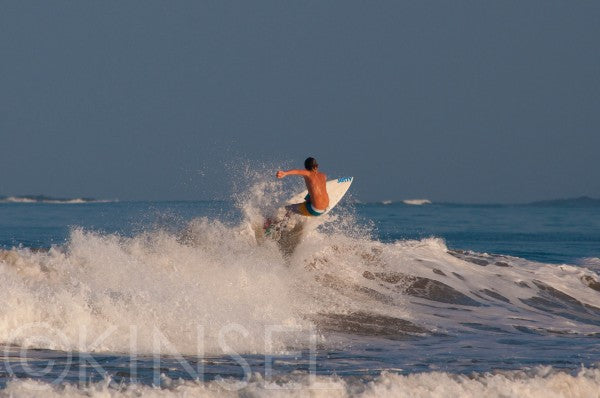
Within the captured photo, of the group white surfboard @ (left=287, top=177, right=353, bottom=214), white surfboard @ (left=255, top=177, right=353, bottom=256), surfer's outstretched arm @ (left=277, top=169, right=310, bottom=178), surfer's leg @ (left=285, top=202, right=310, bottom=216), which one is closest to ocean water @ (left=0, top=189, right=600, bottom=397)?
white surfboard @ (left=255, top=177, right=353, bottom=256)

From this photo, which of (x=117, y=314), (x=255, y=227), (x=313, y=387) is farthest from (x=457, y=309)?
(x=313, y=387)

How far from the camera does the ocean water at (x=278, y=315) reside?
7.67m

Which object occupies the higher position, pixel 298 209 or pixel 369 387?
pixel 298 209

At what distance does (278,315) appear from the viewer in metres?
11.7

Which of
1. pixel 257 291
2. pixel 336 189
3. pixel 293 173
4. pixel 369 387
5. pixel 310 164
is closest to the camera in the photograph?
pixel 369 387

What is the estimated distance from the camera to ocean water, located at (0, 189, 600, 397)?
302 inches

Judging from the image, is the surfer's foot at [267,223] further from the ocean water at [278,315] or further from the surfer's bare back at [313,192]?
the surfer's bare back at [313,192]

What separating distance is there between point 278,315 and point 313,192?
3.16m

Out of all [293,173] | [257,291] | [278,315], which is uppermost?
[293,173]

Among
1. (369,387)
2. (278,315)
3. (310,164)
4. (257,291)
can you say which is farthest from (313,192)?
(369,387)

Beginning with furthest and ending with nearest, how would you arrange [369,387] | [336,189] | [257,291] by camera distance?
[336,189]
[257,291]
[369,387]

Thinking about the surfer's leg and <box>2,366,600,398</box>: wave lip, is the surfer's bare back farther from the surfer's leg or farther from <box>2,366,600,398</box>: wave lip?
<box>2,366,600,398</box>: wave lip

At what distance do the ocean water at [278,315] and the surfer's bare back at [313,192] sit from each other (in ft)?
2.04

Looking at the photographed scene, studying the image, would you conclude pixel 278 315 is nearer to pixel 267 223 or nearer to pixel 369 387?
pixel 267 223
